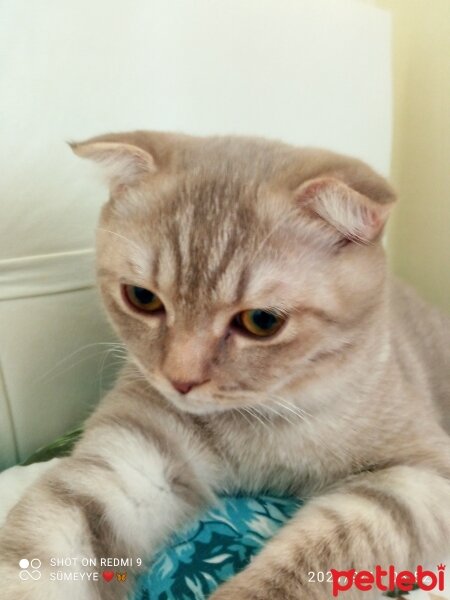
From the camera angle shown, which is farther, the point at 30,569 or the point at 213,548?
the point at 213,548

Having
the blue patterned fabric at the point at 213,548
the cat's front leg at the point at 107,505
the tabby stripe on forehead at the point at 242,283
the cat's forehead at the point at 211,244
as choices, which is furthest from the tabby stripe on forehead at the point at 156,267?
the blue patterned fabric at the point at 213,548

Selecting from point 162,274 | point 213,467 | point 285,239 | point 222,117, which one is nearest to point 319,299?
point 285,239

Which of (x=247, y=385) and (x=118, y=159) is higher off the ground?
(x=118, y=159)

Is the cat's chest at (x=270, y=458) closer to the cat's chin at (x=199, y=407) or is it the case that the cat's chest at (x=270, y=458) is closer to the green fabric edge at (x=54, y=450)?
the cat's chin at (x=199, y=407)

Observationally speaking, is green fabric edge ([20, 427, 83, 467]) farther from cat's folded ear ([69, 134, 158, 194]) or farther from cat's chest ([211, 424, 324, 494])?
cat's folded ear ([69, 134, 158, 194])

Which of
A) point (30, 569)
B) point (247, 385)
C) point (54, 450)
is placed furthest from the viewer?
point (54, 450)

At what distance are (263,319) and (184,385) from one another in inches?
5.8

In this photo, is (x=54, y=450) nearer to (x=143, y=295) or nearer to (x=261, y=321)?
(x=143, y=295)

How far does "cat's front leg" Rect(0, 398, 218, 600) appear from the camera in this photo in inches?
30.4

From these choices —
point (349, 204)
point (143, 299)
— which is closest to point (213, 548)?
point (143, 299)

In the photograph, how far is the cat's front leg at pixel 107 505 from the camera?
77 centimetres

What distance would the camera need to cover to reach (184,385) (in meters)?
0.85

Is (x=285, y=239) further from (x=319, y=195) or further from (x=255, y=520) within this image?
(x=255, y=520)

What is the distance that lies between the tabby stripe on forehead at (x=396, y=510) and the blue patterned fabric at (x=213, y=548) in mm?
A: 156
